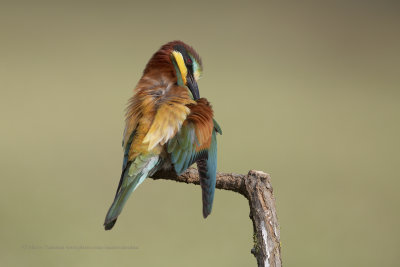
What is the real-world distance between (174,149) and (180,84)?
0.23 meters

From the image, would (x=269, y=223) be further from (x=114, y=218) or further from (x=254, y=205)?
(x=114, y=218)

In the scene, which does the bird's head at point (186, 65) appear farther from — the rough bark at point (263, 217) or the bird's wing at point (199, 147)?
the rough bark at point (263, 217)

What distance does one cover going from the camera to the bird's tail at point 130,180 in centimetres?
91

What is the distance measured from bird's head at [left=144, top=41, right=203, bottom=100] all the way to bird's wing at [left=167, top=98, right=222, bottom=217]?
5.8 inches

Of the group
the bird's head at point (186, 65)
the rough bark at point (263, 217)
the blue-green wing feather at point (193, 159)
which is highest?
the bird's head at point (186, 65)

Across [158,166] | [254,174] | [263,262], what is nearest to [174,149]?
[158,166]

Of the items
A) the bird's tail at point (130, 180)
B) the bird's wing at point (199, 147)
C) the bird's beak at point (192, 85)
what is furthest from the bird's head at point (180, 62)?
the bird's tail at point (130, 180)

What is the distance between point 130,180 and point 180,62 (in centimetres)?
37

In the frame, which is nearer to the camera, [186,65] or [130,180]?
[130,180]

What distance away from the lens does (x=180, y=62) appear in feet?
3.97

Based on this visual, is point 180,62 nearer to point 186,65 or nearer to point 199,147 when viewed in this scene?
Result: point 186,65

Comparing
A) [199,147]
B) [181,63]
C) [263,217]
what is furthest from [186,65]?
[263,217]

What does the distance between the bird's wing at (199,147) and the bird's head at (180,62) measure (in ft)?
0.48

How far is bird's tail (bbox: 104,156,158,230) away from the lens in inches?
35.7
